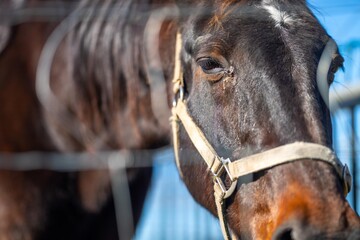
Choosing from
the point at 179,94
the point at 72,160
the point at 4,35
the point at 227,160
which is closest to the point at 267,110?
the point at 227,160

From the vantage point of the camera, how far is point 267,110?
1.37 metres

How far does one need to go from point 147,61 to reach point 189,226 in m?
2.17

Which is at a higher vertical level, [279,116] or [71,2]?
[279,116]

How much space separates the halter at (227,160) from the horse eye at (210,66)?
0.53ft

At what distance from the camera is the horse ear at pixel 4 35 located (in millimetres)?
2312

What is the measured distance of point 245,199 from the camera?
1.41 meters

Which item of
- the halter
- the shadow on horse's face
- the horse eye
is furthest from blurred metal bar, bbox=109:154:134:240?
the horse eye

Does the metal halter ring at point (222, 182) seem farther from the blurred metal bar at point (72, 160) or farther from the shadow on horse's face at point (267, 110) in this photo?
the blurred metal bar at point (72, 160)

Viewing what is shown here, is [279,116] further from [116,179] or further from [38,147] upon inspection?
[38,147]

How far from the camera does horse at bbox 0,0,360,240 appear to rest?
51.4 inches

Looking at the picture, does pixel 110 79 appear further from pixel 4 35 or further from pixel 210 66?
pixel 210 66

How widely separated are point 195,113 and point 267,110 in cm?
30

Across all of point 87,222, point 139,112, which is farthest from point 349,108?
point 87,222

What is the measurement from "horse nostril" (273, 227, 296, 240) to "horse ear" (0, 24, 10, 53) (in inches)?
58.0
